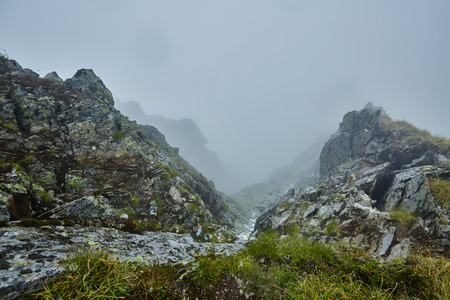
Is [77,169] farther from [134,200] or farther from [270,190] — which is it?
[270,190]

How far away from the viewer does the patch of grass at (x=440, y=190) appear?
889 centimetres

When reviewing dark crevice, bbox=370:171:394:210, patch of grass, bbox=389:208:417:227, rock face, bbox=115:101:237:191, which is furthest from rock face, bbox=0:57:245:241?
rock face, bbox=115:101:237:191

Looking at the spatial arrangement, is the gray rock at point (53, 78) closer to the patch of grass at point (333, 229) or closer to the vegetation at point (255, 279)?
the vegetation at point (255, 279)

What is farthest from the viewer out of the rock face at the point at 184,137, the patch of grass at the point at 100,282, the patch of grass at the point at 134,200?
the rock face at the point at 184,137

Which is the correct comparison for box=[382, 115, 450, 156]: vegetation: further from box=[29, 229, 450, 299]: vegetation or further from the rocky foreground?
the rocky foreground

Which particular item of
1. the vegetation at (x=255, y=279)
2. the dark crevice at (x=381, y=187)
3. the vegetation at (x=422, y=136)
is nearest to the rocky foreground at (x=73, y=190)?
the vegetation at (x=255, y=279)

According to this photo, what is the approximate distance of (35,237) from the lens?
14.3 ft

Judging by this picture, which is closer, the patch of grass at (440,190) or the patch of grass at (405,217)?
the patch of grass at (405,217)

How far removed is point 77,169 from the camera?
9.89 meters

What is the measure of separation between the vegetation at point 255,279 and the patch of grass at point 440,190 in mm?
7002

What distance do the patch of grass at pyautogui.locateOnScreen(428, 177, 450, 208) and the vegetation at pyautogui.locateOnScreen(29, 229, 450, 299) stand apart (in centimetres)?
700

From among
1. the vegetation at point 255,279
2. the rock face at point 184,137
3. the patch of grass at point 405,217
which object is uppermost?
the rock face at point 184,137

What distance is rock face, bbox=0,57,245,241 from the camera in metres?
7.19

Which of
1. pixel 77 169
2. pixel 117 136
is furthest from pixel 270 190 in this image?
pixel 77 169
